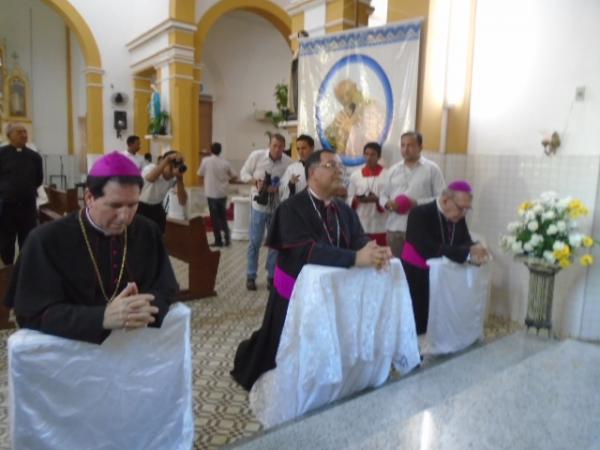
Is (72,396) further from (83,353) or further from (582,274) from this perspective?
(582,274)

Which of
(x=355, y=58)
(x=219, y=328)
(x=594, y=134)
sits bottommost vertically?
(x=219, y=328)

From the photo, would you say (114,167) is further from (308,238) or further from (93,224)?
(308,238)

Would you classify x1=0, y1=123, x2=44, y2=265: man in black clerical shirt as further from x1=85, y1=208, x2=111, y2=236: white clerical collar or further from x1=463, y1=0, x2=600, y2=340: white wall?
x1=463, y1=0, x2=600, y2=340: white wall

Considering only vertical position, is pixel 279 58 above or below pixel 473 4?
above

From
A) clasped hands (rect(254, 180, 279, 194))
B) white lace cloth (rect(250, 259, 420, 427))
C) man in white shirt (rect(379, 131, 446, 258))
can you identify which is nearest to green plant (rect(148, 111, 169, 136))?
clasped hands (rect(254, 180, 279, 194))

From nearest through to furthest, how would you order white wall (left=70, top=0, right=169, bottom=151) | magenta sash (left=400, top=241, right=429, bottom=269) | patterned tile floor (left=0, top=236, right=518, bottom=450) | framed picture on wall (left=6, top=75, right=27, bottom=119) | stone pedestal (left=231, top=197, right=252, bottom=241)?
patterned tile floor (left=0, top=236, right=518, bottom=450) < magenta sash (left=400, top=241, right=429, bottom=269) < stone pedestal (left=231, top=197, right=252, bottom=241) < white wall (left=70, top=0, right=169, bottom=151) < framed picture on wall (left=6, top=75, right=27, bottom=119)

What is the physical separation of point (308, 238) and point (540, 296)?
211 centimetres

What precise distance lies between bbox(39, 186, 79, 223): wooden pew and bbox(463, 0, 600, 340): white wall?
506 centimetres

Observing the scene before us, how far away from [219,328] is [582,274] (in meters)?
2.87

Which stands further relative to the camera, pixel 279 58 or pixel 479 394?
pixel 279 58

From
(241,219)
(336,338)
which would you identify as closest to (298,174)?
(336,338)

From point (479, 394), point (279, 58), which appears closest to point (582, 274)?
point (479, 394)

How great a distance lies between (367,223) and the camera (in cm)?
440

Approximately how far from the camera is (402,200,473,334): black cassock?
130 inches
